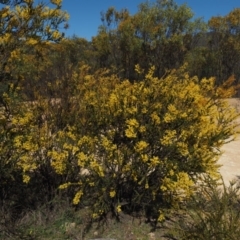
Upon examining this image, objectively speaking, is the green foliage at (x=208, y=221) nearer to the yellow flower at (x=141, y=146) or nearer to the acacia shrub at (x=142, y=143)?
the acacia shrub at (x=142, y=143)

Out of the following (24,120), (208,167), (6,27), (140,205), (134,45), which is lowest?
(140,205)

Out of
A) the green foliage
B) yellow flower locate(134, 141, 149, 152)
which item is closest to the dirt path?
the green foliage

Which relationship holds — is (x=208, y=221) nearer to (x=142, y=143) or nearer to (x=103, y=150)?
(x=142, y=143)

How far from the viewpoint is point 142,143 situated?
462cm

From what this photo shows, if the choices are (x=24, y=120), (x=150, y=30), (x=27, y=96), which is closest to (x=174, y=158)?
(x=24, y=120)

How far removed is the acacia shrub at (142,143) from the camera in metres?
4.78

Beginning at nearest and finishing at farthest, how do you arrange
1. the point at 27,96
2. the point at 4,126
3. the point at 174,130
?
1. the point at 174,130
2. the point at 4,126
3. the point at 27,96

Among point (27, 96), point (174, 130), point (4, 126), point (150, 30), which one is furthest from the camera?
point (150, 30)

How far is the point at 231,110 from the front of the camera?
532 centimetres

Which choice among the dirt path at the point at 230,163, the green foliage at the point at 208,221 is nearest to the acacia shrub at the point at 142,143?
the green foliage at the point at 208,221

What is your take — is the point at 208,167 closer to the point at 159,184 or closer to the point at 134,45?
the point at 159,184

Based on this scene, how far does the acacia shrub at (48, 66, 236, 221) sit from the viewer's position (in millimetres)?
4777

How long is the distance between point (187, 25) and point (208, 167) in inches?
721

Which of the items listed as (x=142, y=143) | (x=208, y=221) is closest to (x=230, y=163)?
(x=208, y=221)
